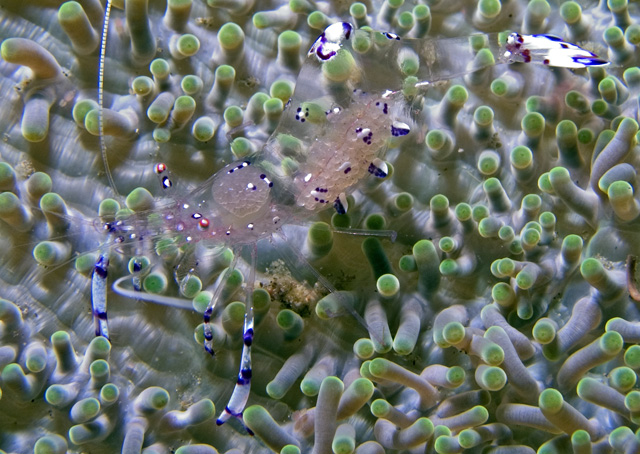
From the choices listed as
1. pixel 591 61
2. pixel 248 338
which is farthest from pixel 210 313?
pixel 591 61

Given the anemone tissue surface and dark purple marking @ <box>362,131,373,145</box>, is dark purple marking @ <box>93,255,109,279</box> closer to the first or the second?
the anemone tissue surface

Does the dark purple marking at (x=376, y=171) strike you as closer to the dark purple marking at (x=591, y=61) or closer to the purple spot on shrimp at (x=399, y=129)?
the purple spot on shrimp at (x=399, y=129)

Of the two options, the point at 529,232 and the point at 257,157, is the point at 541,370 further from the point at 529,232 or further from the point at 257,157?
the point at 257,157

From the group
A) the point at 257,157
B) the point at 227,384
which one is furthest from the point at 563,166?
the point at 227,384

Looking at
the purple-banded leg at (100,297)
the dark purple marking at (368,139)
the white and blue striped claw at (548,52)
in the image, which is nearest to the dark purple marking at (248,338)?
the purple-banded leg at (100,297)

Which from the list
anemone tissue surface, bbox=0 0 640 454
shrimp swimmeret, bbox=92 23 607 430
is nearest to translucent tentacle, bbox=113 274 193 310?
anemone tissue surface, bbox=0 0 640 454

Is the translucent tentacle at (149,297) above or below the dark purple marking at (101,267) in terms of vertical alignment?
below

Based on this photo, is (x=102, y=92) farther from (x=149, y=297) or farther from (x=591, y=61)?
(x=591, y=61)

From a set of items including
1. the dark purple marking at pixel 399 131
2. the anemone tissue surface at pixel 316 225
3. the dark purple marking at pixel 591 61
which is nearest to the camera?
the anemone tissue surface at pixel 316 225
